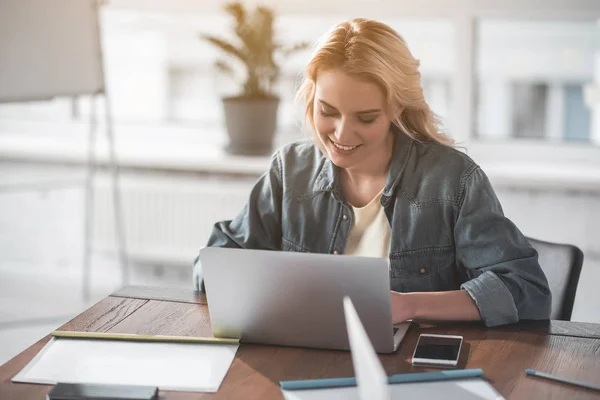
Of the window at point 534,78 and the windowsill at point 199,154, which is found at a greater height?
the window at point 534,78

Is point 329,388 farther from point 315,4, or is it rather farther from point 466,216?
point 315,4

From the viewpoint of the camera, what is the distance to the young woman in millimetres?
1541

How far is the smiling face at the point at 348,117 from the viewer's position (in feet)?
5.37

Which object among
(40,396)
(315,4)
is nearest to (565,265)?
(40,396)

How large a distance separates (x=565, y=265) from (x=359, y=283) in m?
0.65

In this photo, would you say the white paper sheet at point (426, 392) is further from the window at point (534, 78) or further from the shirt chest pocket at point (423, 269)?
the window at point (534, 78)

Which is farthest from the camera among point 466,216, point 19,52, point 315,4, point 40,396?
point 315,4

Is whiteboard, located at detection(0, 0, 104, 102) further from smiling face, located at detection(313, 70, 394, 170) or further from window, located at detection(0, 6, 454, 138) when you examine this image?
smiling face, located at detection(313, 70, 394, 170)

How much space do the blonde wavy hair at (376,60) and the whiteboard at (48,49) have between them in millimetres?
1499

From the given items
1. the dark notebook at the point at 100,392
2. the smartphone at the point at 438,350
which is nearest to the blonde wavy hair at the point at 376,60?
the smartphone at the point at 438,350

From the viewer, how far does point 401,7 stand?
3.23m

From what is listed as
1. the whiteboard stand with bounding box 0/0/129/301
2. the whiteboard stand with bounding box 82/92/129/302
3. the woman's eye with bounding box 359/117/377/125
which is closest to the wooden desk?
the woman's eye with bounding box 359/117/377/125

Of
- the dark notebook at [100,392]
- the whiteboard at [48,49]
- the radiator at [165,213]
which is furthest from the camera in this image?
the radiator at [165,213]

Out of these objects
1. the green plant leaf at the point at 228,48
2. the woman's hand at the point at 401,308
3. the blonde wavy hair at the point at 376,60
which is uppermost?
the green plant leaf at the point at 228,48
